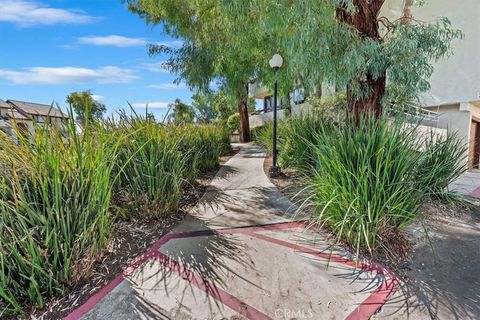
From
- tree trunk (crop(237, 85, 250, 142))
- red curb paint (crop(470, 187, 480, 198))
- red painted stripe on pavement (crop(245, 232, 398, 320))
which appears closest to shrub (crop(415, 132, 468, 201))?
red curb paint (crop(470, 187, 480, 198))

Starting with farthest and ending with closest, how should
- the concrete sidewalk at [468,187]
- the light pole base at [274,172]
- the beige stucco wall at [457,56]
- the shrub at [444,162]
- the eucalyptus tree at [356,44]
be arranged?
1. the beige stucco wall at [457,56]
2. the light pole base at [274,172]
3. the concrete sidewalk at [468,187]
4. the shrub at [444,162]
5. the eucalyptus tree at [356,44]

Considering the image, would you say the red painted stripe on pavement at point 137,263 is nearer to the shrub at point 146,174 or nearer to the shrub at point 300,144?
the shrub at point 146,174

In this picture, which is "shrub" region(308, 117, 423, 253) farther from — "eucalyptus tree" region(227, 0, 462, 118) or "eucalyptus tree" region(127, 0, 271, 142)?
"eucalyptus tree" region(127, 0, 271, 142)

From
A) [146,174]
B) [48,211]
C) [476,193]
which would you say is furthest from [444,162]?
[48,211]

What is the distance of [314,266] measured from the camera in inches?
105

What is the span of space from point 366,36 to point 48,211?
4695mm

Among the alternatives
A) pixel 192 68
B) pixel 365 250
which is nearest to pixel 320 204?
pixel 365 250

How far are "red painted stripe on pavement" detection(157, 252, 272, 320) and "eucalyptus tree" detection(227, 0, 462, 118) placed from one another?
332cm

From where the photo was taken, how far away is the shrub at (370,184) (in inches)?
108

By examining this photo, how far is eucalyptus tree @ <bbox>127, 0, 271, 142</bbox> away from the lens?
768cm

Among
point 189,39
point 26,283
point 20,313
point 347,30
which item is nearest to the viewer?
point 20,313

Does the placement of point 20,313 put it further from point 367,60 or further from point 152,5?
point 152,5

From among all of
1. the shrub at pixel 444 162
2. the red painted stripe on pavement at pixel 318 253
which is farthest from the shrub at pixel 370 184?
the shrub at pixel 444 162

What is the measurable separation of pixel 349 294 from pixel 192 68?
33.4ft
